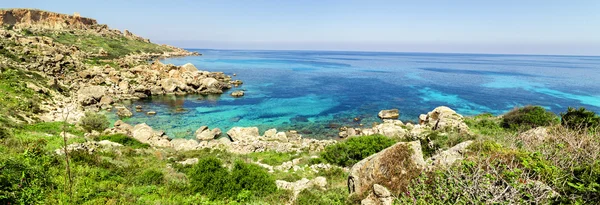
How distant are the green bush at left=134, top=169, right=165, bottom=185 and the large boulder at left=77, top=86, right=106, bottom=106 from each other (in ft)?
119

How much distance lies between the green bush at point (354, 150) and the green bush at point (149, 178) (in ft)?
35.3

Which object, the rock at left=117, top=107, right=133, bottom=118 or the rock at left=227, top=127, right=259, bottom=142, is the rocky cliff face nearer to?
the rock at left=117, top=107, right=133, bottom=118

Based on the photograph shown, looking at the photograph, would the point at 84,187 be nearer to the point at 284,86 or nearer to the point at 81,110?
the point at 81,110

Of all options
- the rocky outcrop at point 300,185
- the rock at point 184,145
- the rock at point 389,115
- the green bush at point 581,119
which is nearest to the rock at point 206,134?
the rock at point 184,145

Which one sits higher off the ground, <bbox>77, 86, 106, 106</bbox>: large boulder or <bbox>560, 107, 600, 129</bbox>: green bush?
<bbox>560, 107, 600, 129</bbox>: green bush

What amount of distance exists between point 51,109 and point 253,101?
2708 cm

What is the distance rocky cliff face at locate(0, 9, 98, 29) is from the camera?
10562cm

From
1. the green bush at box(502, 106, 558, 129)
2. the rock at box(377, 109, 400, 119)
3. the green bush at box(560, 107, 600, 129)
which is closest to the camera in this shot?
the green bush at box(560, 107, 600, 129)

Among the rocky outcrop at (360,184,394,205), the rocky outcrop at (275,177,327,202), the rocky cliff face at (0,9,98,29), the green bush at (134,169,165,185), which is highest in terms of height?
the rocky cliff face at (0,9,98,29)

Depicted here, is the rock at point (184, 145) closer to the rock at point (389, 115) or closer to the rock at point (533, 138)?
the rock at point (533, 138)

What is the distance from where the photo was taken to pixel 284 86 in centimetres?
6444

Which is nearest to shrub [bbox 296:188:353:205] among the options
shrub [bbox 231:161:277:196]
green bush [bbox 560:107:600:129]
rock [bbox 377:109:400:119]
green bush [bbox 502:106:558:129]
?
shrub [bbox 231:161:277:196]

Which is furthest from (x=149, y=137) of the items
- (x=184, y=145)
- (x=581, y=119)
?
(x=581, y=119)

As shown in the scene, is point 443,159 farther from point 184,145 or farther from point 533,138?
point 184,145
